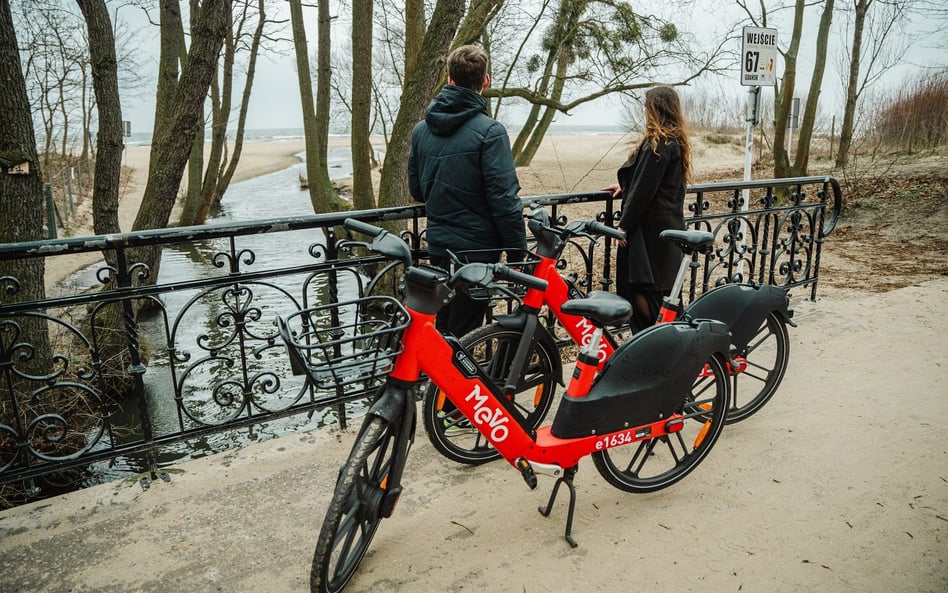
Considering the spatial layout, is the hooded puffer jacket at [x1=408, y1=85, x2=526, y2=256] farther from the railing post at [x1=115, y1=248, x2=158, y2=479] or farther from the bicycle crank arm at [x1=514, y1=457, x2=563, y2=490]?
the railing post at [x1=115, y1=248, x2=158, y2=479]

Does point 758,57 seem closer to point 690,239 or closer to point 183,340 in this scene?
point 690,239

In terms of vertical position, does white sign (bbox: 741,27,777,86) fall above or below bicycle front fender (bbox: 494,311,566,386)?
above

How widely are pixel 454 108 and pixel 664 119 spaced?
1.30 meters

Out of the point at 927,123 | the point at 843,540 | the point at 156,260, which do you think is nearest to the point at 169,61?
the point at 156,260

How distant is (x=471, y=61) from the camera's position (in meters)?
3.37

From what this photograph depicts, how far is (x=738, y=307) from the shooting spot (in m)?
3.65

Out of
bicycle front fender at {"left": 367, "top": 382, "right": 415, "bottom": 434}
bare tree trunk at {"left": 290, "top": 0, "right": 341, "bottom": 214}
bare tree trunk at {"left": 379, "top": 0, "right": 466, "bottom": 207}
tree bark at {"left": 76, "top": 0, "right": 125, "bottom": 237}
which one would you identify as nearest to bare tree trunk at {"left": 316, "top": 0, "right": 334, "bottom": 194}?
bare tree trunk at {"left": 290, "top": 0, "right": 341, "bottom": 214}

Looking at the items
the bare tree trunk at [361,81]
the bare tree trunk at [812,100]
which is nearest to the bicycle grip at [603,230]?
the bare tree trunk at [361,81]

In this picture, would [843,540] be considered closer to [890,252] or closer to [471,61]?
[471,61]

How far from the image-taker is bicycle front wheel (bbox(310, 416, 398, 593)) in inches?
91.8

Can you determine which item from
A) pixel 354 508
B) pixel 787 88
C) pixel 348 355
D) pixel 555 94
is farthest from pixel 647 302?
pixel 787 88

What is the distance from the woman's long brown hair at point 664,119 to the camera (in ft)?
12.8

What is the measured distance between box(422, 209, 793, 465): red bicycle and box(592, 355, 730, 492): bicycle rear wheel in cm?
13

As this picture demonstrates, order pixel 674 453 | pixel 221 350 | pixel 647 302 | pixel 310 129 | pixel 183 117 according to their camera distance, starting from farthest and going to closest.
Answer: pixel 310 129 → pixel 183 117 → pixel 221 350 → pixel 647 302 → pixel 674 453
